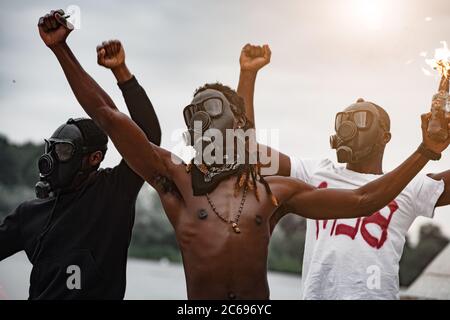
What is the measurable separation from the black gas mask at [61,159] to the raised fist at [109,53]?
2.01 feet

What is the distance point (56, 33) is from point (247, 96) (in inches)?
50.1

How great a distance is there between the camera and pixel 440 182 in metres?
4.81

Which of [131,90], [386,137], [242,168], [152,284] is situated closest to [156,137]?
[131,90]

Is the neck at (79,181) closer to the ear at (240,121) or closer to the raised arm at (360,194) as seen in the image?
the ear at (240,121)

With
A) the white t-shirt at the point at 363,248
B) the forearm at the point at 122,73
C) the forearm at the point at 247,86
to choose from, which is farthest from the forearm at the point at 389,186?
the forearm at the point at 122,73

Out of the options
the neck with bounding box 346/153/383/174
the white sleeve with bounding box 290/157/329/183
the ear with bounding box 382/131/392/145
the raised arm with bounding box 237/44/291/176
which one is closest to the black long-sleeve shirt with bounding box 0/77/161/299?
the raised arm with bounding box 237/44/291/176

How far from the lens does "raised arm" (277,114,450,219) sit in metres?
4.16

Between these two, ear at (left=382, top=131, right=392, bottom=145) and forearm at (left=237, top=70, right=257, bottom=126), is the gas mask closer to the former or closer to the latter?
forearm at (left=237, top=70, right=257, bottom=126)

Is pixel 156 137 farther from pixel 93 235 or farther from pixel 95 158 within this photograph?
pixel 93 235

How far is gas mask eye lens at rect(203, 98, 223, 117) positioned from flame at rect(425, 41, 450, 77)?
1.19m

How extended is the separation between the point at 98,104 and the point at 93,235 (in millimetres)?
706

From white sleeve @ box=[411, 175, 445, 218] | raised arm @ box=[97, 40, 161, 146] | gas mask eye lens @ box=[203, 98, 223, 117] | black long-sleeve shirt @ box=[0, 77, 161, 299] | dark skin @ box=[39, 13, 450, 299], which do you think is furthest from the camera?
white sleeve @ box=[411, 175, 445, 218]

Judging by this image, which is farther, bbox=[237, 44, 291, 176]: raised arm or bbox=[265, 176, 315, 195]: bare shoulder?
bbox=[237, 44, 291, 176]: raised arm
